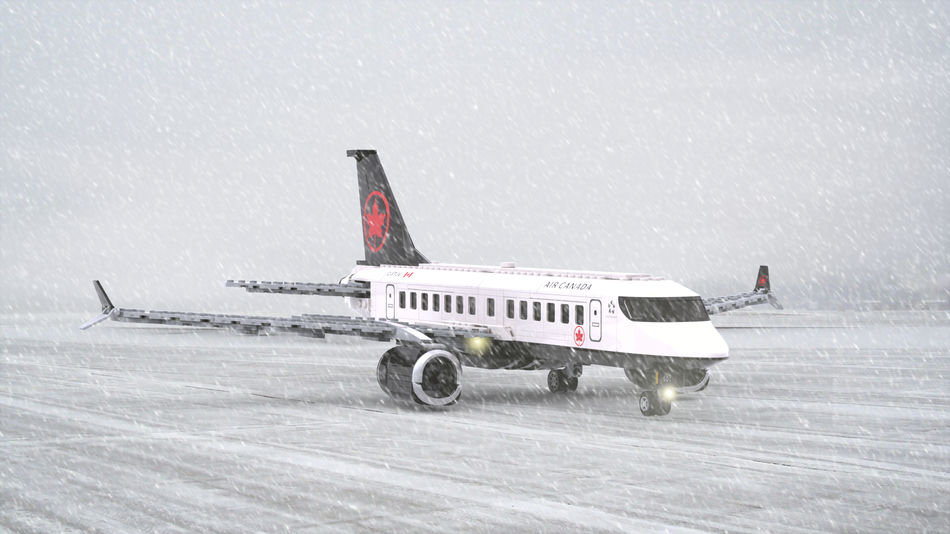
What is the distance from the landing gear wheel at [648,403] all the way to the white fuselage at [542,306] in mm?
1495

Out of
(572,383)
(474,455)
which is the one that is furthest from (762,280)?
(474,455)

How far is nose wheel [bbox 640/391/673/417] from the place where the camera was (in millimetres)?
30688

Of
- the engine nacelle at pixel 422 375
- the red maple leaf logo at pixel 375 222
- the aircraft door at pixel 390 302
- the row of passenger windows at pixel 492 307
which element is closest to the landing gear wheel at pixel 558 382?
the row of passenger windows at pixel 492 307

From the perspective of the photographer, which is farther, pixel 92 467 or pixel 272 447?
pixel 272 447

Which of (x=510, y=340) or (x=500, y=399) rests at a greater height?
(x=510, y=340)

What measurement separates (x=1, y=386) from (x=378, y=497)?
98.6ft

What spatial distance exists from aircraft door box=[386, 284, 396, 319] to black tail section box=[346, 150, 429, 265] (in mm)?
3084

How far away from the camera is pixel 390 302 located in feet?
133

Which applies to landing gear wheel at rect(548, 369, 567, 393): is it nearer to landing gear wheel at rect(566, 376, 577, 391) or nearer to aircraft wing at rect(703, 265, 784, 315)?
landing gear wheel at rect(566, 376, 577, 391)

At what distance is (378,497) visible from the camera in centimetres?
1848

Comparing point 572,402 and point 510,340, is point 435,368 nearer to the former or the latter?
point 510,340

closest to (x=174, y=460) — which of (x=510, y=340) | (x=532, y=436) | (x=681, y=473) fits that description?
(x=532, y=436)

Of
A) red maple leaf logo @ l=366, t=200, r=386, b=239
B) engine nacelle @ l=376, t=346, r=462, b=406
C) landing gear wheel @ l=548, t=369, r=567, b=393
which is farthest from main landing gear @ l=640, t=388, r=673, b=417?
red maple leaf logo @ l=366, t=200, r=386, b=239

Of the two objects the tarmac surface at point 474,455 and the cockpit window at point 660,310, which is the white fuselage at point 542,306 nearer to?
the cockpit window at point 660,310
